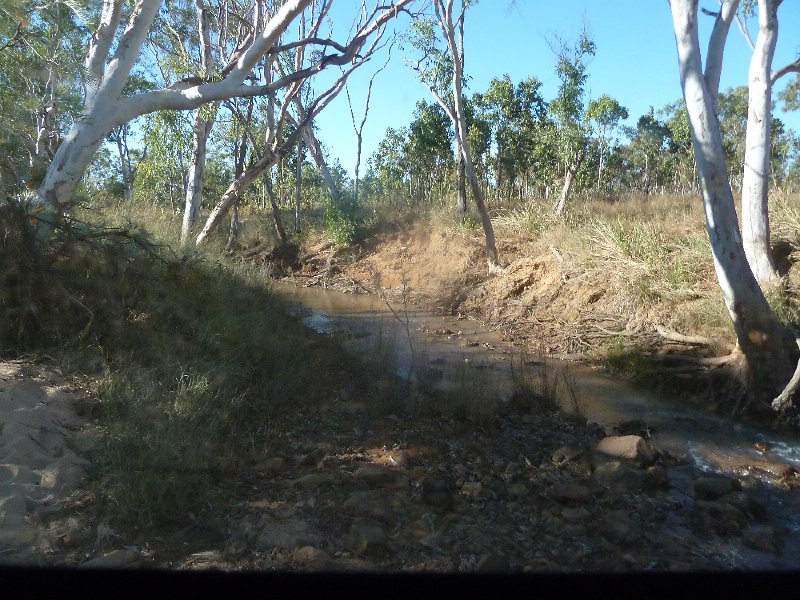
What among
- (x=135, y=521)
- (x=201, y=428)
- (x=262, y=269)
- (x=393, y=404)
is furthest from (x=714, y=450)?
(x=262, y=269)

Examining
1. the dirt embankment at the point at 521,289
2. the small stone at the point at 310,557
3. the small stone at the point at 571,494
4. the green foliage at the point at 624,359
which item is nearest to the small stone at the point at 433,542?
the small stone at the point at 310,557

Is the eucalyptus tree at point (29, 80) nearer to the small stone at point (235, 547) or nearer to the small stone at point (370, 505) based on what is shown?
the small stone at point (235, 547)

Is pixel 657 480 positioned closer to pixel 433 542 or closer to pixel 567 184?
pixel 433 542

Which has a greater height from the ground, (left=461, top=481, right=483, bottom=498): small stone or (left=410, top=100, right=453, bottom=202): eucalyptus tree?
(left=410, top=100, right=453, bottom=202): eucalyptus tree

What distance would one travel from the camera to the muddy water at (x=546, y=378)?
7.41 meters

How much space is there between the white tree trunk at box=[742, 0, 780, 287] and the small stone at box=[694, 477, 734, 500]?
4.80 m

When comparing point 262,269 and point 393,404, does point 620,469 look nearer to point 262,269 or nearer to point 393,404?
point 393,404

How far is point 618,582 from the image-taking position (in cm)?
443

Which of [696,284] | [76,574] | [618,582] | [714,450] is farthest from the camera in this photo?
[696,284]

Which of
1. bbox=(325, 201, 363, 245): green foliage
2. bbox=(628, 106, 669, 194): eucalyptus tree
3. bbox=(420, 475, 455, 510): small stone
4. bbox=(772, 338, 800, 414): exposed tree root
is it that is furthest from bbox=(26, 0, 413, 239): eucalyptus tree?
bbox=(628, 106, 669, 194): eucalyptus tree

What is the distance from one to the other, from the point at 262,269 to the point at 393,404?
6.55m

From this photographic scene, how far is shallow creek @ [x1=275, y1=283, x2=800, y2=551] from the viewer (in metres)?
7.22

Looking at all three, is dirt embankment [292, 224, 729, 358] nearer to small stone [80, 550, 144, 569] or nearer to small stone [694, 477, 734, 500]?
small stone [694, 477, 734, 500]

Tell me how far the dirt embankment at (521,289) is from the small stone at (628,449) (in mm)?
3850
